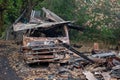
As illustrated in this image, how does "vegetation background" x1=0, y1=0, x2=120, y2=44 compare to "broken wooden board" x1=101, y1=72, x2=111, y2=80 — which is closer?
"broken wooden board" x1=101, y1=72, x2=111, y2=80

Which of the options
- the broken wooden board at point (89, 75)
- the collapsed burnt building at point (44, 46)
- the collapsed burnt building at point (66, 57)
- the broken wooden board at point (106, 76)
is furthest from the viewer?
the collapsed burnt building at point (44, 46)

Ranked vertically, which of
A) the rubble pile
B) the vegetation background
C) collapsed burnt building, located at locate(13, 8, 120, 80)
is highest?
the vegetation background

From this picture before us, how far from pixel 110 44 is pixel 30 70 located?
19.9 ft

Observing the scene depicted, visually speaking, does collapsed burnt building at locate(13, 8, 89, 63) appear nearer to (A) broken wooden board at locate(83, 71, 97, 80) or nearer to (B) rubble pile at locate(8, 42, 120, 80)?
(B) rubble pile at locate(8, 42, 120, 80)

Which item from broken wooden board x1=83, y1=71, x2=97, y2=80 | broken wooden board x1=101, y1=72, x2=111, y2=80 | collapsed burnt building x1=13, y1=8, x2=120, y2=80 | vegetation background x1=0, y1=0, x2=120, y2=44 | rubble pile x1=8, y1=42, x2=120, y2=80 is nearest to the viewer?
broken wooden board x1=101, y1=72, x2=111, y2=80

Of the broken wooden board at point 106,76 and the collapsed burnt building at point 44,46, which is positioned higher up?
the collapsed burnt building at point 44,46

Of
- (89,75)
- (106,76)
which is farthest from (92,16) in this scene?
(106,76)

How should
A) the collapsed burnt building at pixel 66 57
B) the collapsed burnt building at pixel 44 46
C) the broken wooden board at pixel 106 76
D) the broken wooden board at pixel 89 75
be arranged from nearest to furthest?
1. the broken wooden board at pixel 106 76
2. the broken wooden board at pixel 89 75
3. the collapsed burnt building at pixel 66 57
4. the collapsed burnt building at pixel 44 46

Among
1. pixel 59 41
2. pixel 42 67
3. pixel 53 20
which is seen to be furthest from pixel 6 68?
pixel 53 20

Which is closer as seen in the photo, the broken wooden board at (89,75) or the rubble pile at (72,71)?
the broken wooden board at (89,75)

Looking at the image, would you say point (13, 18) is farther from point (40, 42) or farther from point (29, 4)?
point (40, 42)

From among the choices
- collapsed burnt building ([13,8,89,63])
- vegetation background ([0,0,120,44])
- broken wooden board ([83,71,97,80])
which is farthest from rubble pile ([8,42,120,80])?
vegetation background ([0,0,120,44])

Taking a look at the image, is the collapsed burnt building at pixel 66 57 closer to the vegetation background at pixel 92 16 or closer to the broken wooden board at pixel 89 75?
the broken wooden board at pixel 89 75

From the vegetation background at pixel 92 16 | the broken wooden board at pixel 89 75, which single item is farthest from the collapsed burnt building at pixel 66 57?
the vegetation background at pixel 92 16
